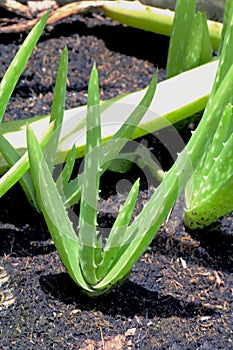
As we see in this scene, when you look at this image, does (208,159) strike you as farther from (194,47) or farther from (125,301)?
(194,47)

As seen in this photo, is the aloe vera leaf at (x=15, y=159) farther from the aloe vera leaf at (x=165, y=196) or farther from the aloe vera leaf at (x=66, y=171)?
the aloe vera leaf at (x=165, y=196)

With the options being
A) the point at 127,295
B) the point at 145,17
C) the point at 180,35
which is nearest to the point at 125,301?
the point at 127,295

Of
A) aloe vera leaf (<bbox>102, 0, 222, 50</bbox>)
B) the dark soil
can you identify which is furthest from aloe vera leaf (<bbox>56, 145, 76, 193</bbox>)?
aloe vera leaf (<bbox>102, 0, 222, 50</bbox>)

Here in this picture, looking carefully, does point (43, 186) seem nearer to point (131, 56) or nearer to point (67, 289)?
point (67, 289)

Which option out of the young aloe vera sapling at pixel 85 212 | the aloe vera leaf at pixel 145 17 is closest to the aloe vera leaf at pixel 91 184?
the young aloe vera sapling at pixel 85 212

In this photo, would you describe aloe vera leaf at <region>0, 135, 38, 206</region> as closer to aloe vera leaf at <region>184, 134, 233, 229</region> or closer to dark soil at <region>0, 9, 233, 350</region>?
dark soil at <region>0, 9, 233, 350</region>

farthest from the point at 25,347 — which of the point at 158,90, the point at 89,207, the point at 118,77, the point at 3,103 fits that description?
the point at 118,77

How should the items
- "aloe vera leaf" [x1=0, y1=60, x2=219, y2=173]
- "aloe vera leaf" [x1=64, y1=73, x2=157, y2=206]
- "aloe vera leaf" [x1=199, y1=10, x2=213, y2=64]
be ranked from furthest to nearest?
"aloe vera leaf" [x1=199, y1=10, x2=213, y2=64] → "aloe vera leaf" [x1=0, y1=60, x2=219, y2=173] → "aloe vera leaf" [x1=64, y1=73, x2=157, y2=206]
